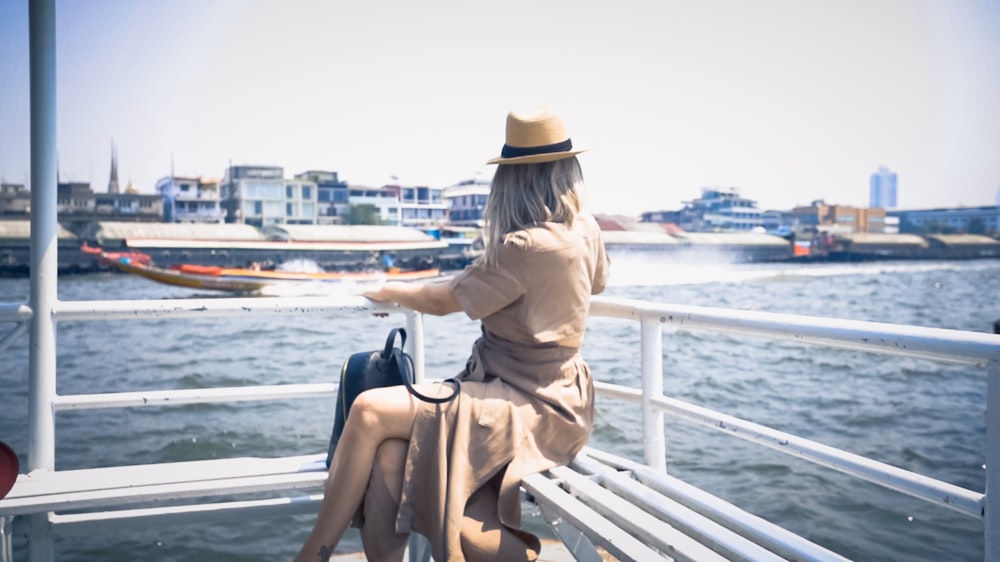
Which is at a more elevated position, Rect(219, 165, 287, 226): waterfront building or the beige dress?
Rect(219, 165, 287, 226): waterfront building

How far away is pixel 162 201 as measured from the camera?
4759 centimetres

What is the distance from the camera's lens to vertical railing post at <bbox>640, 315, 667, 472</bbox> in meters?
2.08

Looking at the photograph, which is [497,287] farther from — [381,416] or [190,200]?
[190,200]

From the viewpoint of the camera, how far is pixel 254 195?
49.4 m

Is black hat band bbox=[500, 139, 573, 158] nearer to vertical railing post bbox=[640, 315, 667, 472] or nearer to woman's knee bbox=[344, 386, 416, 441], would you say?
vertical railing post bbox=[640, 315, 667, 472]

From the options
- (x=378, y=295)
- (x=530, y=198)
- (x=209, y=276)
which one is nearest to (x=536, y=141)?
(x=530, y=198)

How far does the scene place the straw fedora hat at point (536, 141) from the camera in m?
1.88

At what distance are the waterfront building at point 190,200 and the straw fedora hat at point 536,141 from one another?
47.6m

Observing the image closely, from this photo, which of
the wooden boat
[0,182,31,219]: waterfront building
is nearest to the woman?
the wooden boat

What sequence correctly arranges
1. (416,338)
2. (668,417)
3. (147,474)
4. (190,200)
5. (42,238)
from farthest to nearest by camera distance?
(190,200), (668,417), (416,338), (42,238), (147,474)

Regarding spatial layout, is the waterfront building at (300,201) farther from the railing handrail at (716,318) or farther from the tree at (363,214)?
the railing handrail at (716,318)

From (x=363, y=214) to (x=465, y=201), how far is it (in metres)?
7.08

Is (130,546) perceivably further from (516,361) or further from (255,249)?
(255,249)

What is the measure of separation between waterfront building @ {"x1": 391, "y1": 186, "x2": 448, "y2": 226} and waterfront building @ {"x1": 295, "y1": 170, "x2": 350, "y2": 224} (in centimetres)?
386
